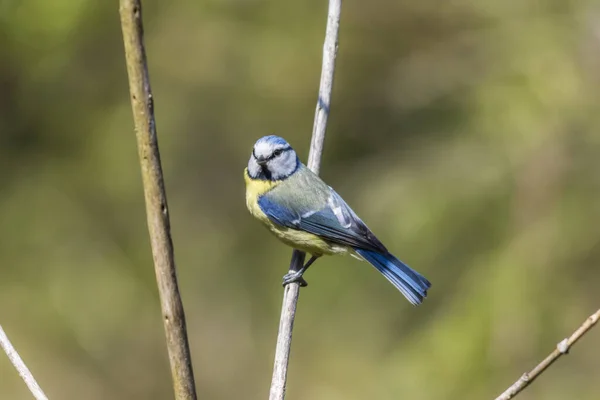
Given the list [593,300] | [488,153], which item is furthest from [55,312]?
[593,300]

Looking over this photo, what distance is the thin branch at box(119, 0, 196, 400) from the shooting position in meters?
1.02

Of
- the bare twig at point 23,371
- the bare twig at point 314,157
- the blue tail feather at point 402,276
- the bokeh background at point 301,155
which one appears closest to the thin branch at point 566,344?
the bare twig at point 314,157

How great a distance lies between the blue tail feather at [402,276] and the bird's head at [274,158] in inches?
15.5

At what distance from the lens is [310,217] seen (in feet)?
8.24

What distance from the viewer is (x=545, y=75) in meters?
3.33

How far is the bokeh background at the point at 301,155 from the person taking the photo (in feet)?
10.5

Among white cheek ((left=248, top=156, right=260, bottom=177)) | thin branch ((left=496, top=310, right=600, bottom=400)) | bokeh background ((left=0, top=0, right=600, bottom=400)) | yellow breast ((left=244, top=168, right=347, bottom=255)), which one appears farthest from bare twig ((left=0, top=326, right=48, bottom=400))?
bokeh background ((left=0, top=0, right=600, bottom=400))

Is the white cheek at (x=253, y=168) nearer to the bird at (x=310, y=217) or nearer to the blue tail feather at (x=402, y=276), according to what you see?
the bird at (x=310, y=217)

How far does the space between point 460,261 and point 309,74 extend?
1281mm

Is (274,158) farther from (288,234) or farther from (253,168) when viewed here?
(288,234)

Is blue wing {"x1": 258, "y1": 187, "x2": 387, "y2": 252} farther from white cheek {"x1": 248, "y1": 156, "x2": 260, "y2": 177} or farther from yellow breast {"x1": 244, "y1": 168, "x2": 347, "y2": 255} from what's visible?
white cheek {"x1": 248, "y1": 156, "x2": 260, "y2": 177}

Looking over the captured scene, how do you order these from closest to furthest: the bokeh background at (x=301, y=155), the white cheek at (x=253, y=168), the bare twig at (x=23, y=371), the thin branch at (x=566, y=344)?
the thin branch at (x=566, y=344), the bare twig at (x=23, y=371), the white cheek at (x=253, y=168), the bokeh background at (x=301, y=155)

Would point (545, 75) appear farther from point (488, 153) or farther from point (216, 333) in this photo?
point (216, 333)

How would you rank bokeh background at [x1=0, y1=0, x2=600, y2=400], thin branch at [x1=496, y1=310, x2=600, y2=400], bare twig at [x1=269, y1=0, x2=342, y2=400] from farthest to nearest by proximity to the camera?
bokeh background at [x1=0, y1=0, x2=600, y2=400]
bare twig at [x1=269, y1=0, x2=342, y2=400]
thin branch at [x1=496, y1=310, x2=600, y2=400]
